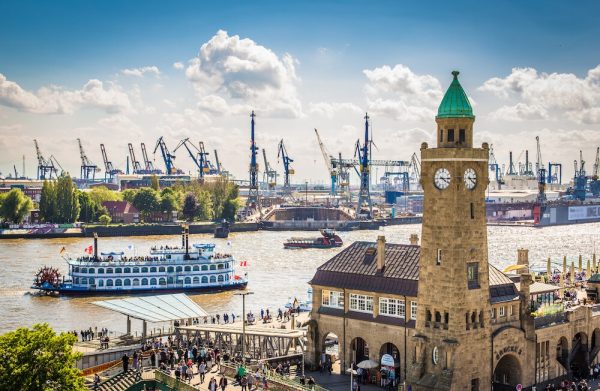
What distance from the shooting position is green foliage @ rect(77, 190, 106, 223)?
184 meters

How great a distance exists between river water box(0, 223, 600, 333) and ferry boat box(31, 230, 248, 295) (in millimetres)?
2193

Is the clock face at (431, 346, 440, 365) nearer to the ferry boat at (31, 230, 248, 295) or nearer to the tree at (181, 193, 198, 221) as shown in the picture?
the ferry boat at (31, 230, 248, 295)

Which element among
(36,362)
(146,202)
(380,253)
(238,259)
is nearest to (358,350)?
(380,253)

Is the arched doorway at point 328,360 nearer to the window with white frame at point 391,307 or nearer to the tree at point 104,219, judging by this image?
the window with white frame at point 391,307

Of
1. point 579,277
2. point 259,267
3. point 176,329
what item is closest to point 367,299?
point 176,329

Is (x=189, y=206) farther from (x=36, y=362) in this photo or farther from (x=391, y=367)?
(x=36, y=362)

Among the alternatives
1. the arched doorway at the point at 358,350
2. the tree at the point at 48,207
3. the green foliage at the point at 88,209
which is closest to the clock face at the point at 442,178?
the arched doorway at the point at 358,350

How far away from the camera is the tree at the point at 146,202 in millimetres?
190275

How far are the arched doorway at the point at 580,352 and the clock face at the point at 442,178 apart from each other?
48.8 feet

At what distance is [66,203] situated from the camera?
568ft

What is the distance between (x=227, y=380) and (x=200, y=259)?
55135 millimetres

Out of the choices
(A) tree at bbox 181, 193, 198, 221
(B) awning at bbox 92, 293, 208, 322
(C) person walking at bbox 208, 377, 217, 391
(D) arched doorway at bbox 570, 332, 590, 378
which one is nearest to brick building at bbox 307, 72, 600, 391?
(D) arched doorway at bbox 570, 332, 590, 378

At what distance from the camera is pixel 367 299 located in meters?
43.6

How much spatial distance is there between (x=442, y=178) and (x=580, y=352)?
1611 centimetres
